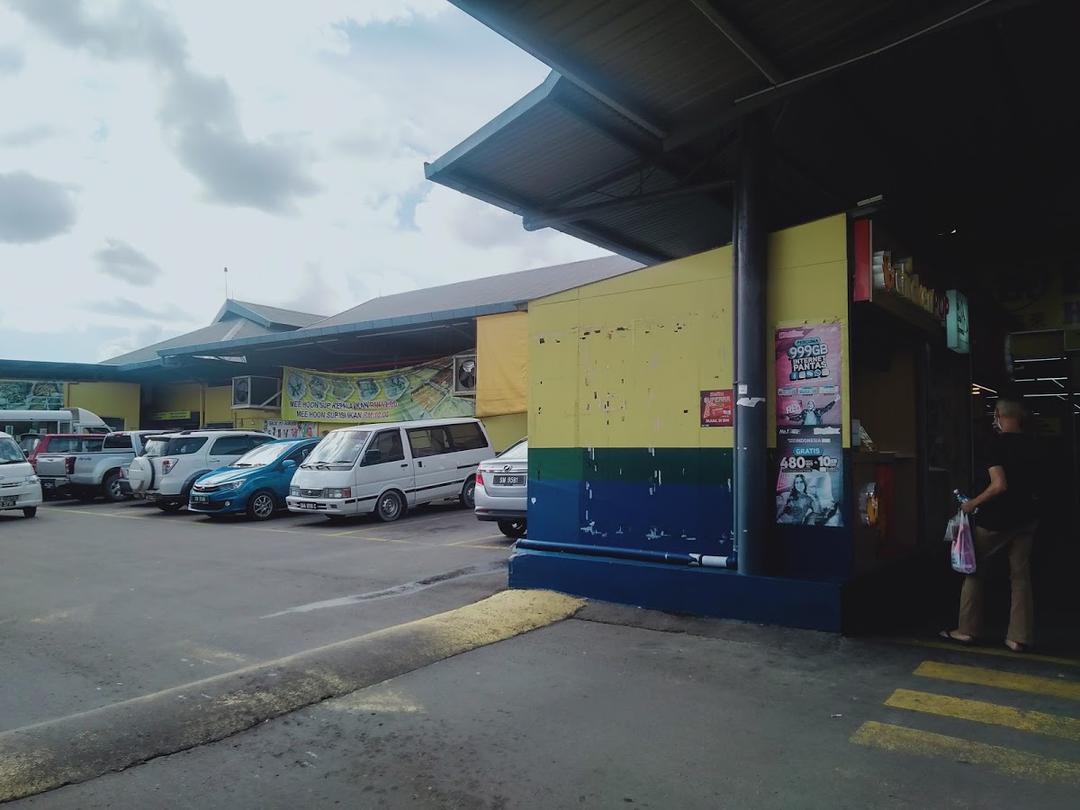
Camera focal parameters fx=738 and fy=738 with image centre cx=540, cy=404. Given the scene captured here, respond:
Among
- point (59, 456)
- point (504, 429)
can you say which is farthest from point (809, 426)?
point (59, 456)

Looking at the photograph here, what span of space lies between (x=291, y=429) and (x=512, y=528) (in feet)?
47.7

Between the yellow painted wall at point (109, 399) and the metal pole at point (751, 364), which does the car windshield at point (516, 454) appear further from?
the yellow painted wall at point (109, 399)

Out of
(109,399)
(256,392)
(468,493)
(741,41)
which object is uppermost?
(741,41)

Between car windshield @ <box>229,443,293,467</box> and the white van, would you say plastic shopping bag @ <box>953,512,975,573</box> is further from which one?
car windshield @ <box>229,443,293,467</box>

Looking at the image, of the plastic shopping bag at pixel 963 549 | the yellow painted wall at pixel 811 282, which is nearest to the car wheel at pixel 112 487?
the yellow painted wall at pixel 811 282

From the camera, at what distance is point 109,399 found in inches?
1209

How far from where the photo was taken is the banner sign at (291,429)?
23734 mm

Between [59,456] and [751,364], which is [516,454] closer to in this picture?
[751,364]

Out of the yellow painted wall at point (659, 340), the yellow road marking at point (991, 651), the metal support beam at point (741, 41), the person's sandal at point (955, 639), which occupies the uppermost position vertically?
the metal support beam at point (741, 41)

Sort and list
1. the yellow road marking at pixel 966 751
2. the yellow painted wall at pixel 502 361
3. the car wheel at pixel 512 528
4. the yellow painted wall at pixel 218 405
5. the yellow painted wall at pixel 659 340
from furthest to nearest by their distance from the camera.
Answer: the yellow painted wall at pixel 218 405, the yellow painted wall at pixel 502 361, the car wheel at pixel 512 528, the yellow painted wall at pixel 659 340, the yellow road marking at pixel 966 751

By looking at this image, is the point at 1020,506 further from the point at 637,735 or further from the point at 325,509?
the point at 325,509

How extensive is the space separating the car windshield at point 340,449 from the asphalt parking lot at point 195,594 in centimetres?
128

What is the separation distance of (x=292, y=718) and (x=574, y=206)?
5840mm

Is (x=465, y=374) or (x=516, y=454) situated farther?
(x=465, y=374)
